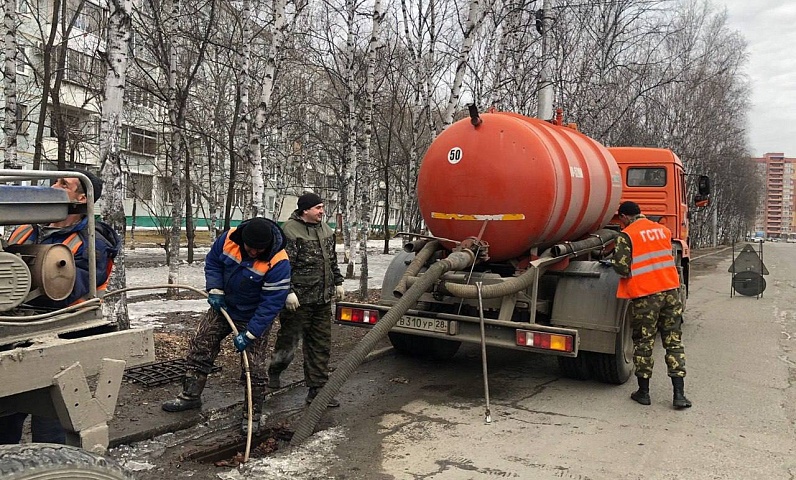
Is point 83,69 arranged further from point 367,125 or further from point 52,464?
point 52,464

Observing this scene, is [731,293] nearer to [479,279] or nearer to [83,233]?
[479,279]

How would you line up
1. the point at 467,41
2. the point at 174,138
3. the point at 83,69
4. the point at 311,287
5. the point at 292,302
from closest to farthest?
the point at 292,302
the point at 311,287
the point at 467,41
the point at 174,138
the point at 83,69

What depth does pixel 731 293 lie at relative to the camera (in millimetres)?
15094

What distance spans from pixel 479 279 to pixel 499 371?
1.44 meters

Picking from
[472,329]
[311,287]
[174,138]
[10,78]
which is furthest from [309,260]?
[174,138]

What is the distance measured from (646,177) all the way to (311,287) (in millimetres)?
6418

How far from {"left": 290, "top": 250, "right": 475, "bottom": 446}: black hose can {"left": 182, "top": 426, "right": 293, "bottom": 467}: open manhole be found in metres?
0.15

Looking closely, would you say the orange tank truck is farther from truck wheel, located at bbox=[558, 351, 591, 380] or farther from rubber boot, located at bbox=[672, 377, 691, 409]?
rubber boot, located at bbox=[672, 377, 691, 409]

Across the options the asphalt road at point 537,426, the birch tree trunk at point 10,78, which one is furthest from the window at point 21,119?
the asphalt road at point 537,426

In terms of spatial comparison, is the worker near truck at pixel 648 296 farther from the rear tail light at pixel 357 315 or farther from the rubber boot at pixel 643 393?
the rear tail light at pixel 357 315

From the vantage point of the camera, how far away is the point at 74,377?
255 centimetres

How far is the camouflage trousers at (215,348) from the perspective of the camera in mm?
4824

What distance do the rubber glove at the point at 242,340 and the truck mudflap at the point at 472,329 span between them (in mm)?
1910

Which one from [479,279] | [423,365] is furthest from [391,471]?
[423,365]
